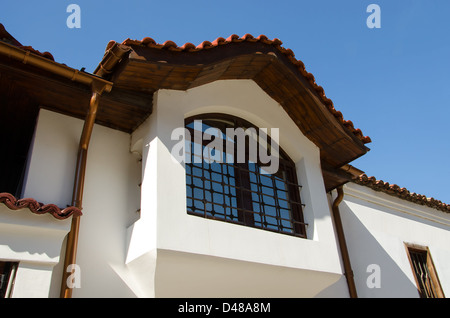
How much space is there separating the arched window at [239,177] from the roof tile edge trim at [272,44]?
3.34ft

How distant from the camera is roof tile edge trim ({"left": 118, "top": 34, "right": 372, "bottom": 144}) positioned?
4930mm

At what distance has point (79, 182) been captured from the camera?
4.88 meters

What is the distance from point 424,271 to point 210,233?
560 cm

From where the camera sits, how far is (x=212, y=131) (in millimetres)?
6082

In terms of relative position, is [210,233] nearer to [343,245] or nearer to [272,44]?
[272,44]

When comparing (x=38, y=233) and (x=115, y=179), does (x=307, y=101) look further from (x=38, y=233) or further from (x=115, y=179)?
(x=38, y=233)

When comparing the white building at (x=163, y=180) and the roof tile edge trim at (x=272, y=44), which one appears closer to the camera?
the white building at (x=163, y=180)

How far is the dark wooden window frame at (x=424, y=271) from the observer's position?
802cm
